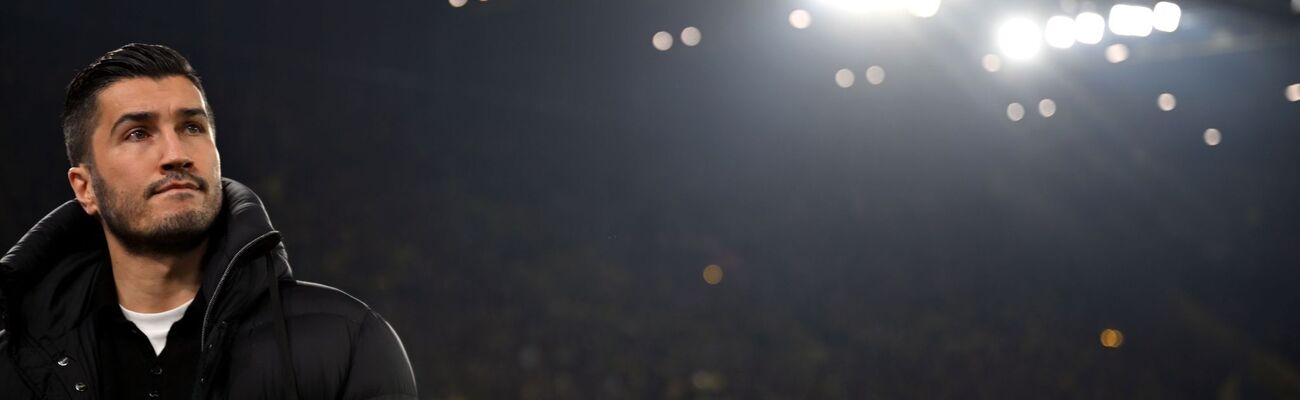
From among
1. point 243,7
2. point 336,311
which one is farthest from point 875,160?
point 336,311

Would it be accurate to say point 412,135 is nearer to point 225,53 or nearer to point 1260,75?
point 225,53

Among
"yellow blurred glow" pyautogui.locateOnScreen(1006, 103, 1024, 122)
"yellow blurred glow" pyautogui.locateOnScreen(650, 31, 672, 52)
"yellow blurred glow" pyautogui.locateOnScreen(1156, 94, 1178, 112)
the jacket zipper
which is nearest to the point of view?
the jacket zipper

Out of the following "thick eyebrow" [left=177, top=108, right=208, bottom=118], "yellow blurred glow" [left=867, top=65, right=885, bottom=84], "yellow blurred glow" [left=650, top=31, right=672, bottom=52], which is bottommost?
"thick eyebrow" [left=177, top=108, right=208, bottom=118]

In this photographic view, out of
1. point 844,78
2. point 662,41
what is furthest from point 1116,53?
point 662,41

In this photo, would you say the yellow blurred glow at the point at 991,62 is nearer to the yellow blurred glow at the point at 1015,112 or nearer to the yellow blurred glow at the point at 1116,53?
the yellow blurred glow at the point at 1015,112

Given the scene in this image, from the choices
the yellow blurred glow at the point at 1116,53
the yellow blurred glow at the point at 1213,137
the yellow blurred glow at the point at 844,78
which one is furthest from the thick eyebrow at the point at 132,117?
the yellow blurred glow at the point at 1213,137

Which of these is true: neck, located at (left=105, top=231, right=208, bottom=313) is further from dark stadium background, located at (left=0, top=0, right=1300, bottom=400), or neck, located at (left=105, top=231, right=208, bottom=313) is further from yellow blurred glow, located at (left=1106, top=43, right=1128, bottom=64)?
yellow blurred glow, located at (left=1106, top=43, right=1128, bottom=64)

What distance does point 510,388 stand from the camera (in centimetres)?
397

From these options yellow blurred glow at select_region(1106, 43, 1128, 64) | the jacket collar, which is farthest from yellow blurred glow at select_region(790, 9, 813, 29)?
the jacket collar

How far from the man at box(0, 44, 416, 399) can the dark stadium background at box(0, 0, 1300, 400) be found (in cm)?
217

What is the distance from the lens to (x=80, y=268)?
112 centimetres

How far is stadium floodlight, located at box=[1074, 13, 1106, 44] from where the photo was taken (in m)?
4.84

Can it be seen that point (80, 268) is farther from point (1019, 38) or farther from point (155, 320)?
point (1019, 38)

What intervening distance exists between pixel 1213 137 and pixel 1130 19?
4.48 feet
